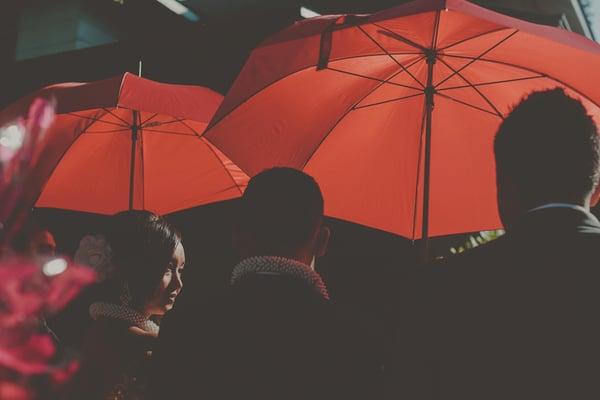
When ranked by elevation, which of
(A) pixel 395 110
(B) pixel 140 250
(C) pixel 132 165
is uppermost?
(A) pixel 395 110

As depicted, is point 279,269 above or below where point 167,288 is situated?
above

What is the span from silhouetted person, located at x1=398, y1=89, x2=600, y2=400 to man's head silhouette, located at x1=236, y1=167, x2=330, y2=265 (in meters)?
0.38

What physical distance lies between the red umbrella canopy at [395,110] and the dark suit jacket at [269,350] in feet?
4.38

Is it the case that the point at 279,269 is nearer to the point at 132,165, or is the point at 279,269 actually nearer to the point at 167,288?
the point at 167,288

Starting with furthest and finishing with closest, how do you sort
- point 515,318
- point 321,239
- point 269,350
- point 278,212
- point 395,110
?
point 395,110 → point 321,239 → point 278,212 → point 269,350 → point 515,318

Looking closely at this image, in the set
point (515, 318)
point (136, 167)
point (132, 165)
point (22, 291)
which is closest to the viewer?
point (22, 291)

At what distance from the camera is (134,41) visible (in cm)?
713

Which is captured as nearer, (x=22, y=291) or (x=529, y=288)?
(x=22, y=291)

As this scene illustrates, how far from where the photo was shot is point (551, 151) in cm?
174

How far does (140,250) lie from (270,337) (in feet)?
3.16

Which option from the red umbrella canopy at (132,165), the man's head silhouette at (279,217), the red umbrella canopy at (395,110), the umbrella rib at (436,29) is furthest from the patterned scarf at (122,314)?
the red umbrella canopy at (132,165)

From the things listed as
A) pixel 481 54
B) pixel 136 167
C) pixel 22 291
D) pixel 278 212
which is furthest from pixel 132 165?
pixel 22 291

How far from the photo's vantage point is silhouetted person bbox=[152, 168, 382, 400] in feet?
5.88

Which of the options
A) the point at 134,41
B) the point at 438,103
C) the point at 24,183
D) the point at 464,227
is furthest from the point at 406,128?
the point at 134,41
